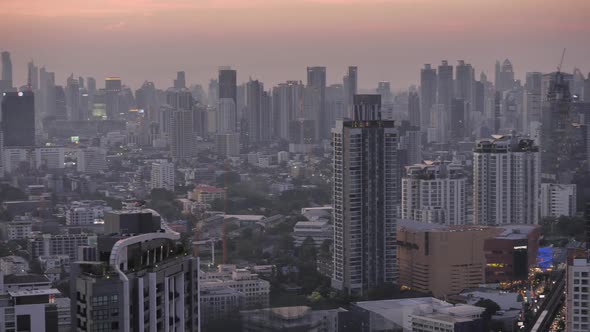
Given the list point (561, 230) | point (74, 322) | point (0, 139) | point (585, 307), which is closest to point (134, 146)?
point (0, 139)

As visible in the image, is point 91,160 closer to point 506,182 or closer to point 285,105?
point 285,105

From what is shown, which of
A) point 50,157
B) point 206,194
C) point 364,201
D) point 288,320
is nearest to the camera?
point 288,320

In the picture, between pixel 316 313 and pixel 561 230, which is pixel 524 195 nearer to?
pixel 561 230

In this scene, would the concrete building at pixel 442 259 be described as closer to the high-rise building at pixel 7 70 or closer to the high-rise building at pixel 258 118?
the high-rise building at pixel 7 70

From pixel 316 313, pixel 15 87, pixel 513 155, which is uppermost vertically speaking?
pixel 15 87

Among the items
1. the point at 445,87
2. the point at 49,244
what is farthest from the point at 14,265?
the point at 445,87

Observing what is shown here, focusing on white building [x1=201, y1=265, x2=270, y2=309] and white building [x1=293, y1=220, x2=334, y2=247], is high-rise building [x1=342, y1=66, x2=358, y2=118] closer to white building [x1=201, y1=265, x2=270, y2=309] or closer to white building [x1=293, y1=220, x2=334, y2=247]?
white building [x1=293, y1=220, x2=334, y2=247]
